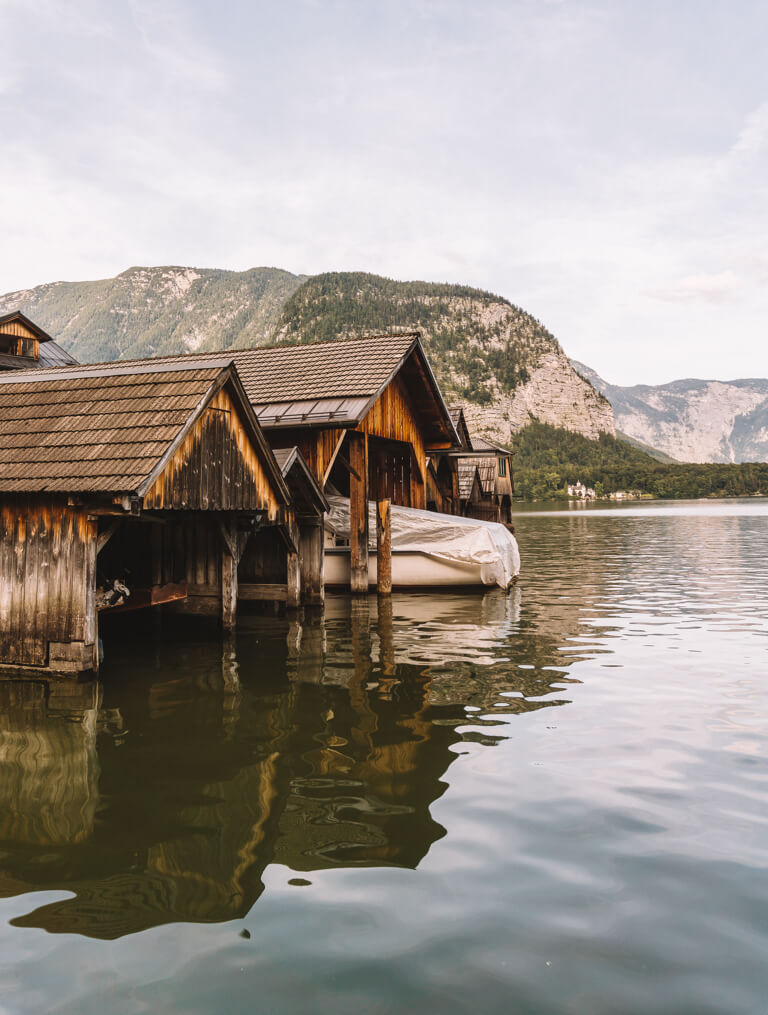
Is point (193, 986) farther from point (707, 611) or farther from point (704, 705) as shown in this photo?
point (707, 611)

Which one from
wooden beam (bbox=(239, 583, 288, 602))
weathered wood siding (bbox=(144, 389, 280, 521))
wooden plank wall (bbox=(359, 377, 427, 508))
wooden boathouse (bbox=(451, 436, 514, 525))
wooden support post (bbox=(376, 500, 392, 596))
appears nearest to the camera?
weathered wood siding (bbox=(144, 389, 280, 521))

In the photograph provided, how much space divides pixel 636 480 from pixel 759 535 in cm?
11500

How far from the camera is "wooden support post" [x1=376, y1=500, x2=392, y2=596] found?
770 inches

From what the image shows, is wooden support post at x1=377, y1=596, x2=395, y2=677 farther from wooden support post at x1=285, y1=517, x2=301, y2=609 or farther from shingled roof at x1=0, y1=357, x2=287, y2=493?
shingled roof at x1=0, y1=357, x2=287, y2=493

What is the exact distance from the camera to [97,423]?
11.1 metres

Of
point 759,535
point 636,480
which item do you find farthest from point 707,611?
point 636,480

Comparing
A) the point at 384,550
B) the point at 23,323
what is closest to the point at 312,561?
the point at 384,550

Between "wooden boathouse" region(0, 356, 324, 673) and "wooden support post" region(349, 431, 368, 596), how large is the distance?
534cm

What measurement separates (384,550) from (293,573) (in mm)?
3465

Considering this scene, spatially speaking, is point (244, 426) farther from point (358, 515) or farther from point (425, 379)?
point (425, 379)

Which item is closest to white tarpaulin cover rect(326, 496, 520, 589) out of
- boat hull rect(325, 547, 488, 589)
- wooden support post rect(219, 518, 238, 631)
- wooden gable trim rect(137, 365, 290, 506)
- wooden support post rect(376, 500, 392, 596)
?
boat hull rect(325, 547, 488, 589)

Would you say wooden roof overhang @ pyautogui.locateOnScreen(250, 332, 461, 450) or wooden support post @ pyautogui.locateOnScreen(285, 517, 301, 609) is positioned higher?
wooden roof overhang @ pyautogui.locateOnScreen(250, 332, 461, 450)

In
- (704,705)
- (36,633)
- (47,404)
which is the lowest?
(704,705)

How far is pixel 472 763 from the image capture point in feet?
23.6
